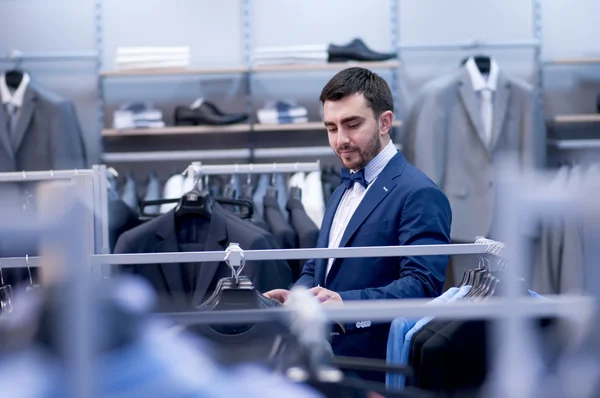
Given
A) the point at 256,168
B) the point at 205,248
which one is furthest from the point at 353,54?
the point at 205,248

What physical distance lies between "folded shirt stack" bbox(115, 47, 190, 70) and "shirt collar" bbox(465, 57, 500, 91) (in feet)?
4.87

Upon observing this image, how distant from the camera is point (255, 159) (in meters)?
4.50

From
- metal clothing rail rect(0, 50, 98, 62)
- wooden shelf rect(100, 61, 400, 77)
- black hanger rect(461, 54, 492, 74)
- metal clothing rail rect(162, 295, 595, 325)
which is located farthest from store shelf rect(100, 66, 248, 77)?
metal clothing rail rect(162, 295, 595, 325)

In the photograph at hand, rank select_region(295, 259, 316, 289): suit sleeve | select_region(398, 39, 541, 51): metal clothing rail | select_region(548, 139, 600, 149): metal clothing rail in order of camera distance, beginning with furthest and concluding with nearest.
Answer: select_region(398, 39, 541, 51): metal clothing rail < select_region(548, 139, 600, 149): metal clothing rail < select_region(295, 259, 316, 289): suit sleeve

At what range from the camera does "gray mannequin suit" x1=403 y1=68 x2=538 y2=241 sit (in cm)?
415

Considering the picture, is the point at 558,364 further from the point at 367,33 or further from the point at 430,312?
the point at 367,33

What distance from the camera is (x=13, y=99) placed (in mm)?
4195

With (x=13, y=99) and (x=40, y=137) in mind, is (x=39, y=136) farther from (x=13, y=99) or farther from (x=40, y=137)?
(x=13, y=99)

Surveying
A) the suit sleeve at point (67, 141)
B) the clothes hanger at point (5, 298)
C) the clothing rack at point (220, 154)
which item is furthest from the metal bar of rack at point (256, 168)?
the suit sleeve at point (67, 141)

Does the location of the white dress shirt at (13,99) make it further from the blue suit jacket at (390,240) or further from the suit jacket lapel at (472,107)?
the blue suit jacket at (390,240)

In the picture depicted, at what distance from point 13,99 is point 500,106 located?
252cm

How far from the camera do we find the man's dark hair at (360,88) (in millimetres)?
2213

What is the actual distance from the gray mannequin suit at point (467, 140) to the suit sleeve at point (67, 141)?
174 centimetres

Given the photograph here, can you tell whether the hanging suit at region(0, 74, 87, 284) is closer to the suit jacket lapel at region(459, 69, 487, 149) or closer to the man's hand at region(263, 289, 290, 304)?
the suit jacket lapel at region(459, 69, 487, 149)
